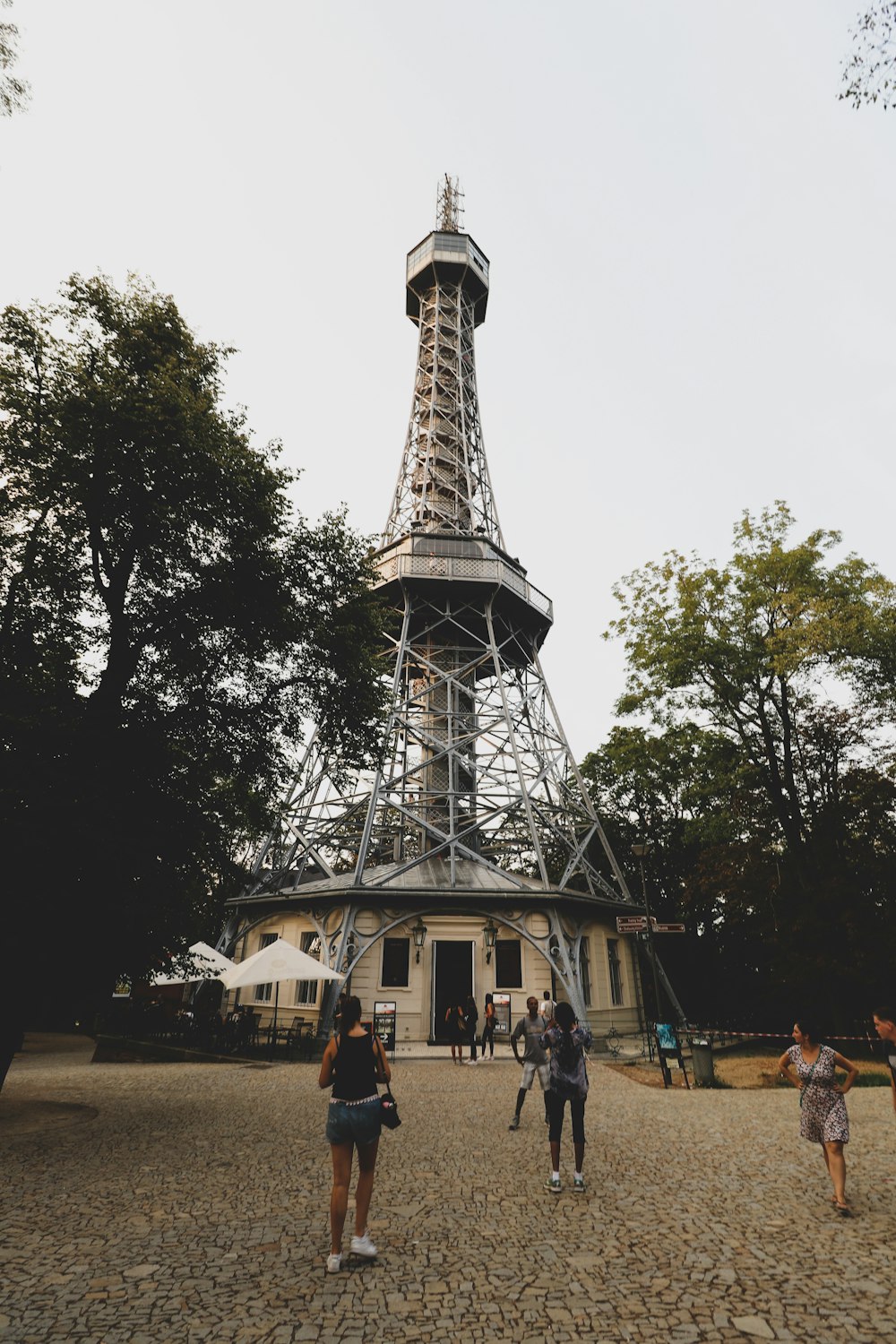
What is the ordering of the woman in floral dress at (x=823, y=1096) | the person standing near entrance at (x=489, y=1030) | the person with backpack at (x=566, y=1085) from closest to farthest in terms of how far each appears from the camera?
the woman in floral dress at (x=823, y=1096)
the person with backpack at (x=566, y=1085)
the person standing near entrance at (x=489, y=1030)

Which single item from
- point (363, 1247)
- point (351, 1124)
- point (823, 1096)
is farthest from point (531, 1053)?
point (351, 1124)

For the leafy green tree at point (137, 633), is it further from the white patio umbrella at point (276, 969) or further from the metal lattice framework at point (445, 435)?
the metal lattice framework at point (445, 435)

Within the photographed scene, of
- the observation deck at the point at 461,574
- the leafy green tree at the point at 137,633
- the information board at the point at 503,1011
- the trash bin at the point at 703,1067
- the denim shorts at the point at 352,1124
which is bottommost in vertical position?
the trash bin at the point at 703,1067

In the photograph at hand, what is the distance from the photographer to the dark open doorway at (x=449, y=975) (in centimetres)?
2052

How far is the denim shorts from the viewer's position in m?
4.74

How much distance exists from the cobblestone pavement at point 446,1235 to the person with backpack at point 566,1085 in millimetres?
190

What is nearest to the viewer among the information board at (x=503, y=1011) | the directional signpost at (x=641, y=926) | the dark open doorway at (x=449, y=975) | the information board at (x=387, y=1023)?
the directional signpost at (x=641, y=926)

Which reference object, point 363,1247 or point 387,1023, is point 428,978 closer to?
point 387,1023

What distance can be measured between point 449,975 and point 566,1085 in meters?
15.1

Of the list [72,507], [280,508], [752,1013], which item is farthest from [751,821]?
[72,507]

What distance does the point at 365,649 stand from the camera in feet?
46.7

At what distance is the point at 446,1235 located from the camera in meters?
5.38

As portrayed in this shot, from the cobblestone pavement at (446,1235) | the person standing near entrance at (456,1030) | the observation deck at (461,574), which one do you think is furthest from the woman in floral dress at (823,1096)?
the observation deck at (461,574)

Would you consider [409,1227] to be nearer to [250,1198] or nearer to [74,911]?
[250,1198]
